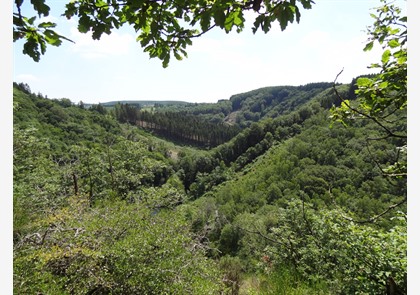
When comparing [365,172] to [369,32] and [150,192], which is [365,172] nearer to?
[150,192]

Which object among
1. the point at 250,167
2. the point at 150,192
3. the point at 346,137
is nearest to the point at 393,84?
the point at 150,192

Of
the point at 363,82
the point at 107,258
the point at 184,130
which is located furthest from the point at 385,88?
the point at 184,130

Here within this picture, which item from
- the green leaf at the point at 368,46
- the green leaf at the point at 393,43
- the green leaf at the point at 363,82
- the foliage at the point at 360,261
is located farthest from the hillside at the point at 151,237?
the green leaf at the point at 368,46

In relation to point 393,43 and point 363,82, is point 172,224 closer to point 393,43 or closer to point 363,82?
point 363,82

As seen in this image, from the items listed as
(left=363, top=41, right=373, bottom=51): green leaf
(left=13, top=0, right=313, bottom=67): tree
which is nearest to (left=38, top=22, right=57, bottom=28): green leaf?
(left=13, top=0, right=313, bottom=67): tree

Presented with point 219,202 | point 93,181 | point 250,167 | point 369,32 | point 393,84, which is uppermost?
point 369,32

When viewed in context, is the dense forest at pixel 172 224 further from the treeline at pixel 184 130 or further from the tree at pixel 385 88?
the treeline at pixel 184 130

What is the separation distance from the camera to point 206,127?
161 m

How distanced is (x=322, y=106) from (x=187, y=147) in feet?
232

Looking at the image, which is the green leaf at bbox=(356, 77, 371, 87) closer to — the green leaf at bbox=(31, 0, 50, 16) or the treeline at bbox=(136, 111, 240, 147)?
the green leaf at bbox=(31, 0, 50, 16)

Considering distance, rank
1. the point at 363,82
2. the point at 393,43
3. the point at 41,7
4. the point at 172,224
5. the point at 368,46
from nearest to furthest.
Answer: the point at 41,7, the point at 393,43, the point at 363,82, the point at 368,46, the point at 172,224

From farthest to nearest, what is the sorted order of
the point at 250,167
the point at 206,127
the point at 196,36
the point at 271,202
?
the point at 206,127 < the point at 250,167 < the point at 271,202 < the point at 196,36

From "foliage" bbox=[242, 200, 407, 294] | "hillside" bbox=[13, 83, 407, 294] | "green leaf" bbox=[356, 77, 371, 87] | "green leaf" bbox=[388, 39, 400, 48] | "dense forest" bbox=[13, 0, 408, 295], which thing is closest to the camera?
"dense forest" bbox=[13, 0, 408, 295]

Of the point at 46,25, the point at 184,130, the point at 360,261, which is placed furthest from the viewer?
the point at 184,130
